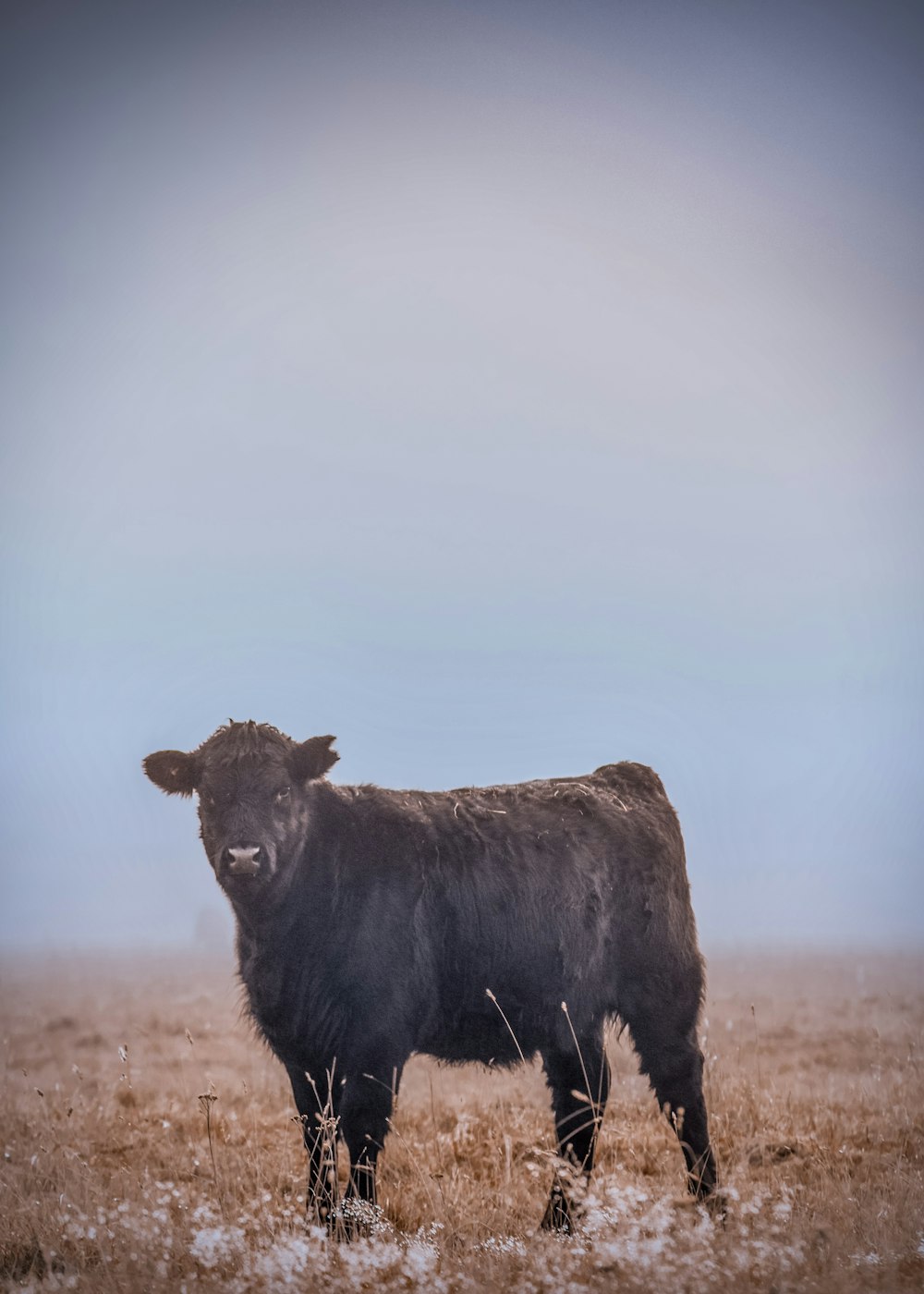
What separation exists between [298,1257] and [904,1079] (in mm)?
7333

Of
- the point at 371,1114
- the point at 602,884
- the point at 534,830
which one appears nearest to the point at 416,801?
the point at 534,830

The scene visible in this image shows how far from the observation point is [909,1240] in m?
4.93

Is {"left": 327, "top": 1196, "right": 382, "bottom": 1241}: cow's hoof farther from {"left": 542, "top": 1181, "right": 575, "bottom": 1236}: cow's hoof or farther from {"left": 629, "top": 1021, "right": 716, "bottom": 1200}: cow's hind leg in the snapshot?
{"left": 629, "top": 1021, "right": 716, "bottom": 1200}: cow's hind leg

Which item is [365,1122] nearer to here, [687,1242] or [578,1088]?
[578,1088]

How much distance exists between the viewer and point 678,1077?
23.0ft

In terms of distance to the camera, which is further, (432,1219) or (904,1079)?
(904,1079)

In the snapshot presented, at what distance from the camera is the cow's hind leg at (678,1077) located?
22.9 ft

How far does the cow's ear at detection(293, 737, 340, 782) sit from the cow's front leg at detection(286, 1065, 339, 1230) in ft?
6.04

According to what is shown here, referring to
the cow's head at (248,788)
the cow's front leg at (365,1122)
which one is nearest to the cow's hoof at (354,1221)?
the cow's front leg at (365,1122)

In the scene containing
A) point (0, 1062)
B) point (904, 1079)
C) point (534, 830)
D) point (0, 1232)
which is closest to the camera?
point (0, 1232)

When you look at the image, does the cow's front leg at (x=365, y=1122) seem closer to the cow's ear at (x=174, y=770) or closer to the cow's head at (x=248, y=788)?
the cow's head at (x=248, y=788)

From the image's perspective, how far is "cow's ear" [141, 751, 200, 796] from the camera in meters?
6.82

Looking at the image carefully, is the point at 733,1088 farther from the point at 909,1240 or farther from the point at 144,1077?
the point at 144,1077

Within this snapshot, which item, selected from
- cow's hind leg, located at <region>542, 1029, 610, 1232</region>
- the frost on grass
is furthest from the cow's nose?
the frost on grass
